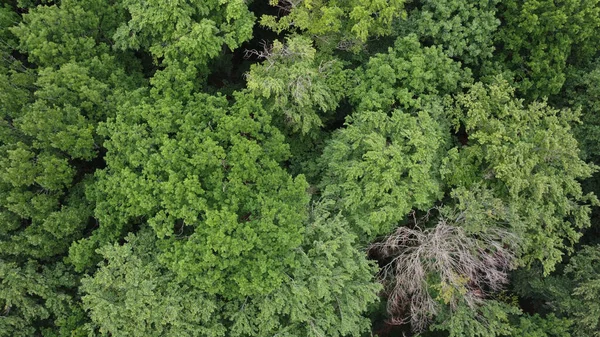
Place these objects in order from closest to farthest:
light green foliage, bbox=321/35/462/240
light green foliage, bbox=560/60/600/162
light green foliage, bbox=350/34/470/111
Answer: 1. light green foliage, bbox=321/35/462/240
2. light green foliage, bbox=350/34/470/111
3. light green foliage, bbox=560/60/600/162

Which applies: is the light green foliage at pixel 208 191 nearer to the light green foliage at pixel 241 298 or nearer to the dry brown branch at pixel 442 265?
the light green foliage at pixel 241 298

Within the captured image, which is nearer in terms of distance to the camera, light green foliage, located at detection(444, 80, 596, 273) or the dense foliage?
the dense foliage

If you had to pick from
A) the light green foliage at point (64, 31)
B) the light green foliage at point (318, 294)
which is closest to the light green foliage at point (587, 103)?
the light green foliage at point (318, 294)

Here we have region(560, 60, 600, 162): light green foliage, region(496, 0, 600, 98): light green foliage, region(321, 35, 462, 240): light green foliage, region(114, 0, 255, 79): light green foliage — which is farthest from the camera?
region(560, 60, 600, 162): light green foliage

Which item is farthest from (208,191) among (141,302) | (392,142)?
(392,142)

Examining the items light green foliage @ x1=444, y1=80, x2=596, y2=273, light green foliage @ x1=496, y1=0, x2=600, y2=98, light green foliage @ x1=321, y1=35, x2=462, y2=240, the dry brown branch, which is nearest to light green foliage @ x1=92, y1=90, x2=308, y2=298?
light green foliage @ x1=321, y1=35, x2=462, y2=240

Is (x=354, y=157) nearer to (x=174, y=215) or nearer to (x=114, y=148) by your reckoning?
(x=174, y=215)

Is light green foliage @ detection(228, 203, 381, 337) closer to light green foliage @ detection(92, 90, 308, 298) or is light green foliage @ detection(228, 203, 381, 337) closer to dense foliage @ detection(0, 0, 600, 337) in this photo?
dense foliage @ detection(0, 0, 600, 337)

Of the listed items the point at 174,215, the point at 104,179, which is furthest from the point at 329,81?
the point at 104,179
